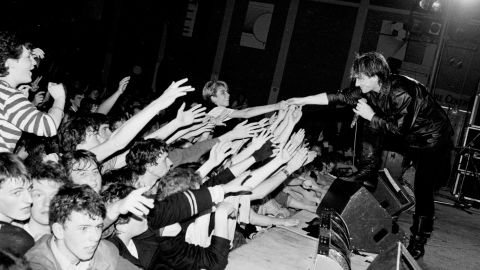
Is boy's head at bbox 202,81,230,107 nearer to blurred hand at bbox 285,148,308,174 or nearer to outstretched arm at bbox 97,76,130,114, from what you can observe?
outstretched arm at bbox 97,76,130,114

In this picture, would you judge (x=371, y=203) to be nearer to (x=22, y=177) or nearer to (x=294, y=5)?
(x=22, y=177)

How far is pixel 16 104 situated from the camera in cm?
237

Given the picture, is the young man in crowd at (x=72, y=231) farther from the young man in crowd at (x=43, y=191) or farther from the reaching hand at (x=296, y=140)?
the reaching hand at (x=296, y=140)

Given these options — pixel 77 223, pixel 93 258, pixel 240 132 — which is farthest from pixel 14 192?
pixel 240 132

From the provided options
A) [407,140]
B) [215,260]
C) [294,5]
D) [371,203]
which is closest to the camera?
[215,260]

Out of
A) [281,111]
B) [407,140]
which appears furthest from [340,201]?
[281,111]

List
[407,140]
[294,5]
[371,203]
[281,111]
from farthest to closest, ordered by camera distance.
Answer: [294,5] → [281,111] → [407,140] → [371,203]

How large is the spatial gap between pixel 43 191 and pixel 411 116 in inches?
104

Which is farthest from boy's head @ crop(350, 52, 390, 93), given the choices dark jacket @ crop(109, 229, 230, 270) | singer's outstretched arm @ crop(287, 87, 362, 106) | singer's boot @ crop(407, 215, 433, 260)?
dark jacket @ crop(109, 229, 230, 270)

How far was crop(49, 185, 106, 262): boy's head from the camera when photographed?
5.94 ft

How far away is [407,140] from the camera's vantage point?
11.4 feet

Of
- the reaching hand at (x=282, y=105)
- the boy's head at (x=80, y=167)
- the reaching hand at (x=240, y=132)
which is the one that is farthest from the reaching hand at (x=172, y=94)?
the reaching hand at (x=282, y=105)

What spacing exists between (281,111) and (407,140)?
3.63 ft

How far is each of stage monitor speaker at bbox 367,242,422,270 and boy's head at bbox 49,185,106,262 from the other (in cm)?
131
